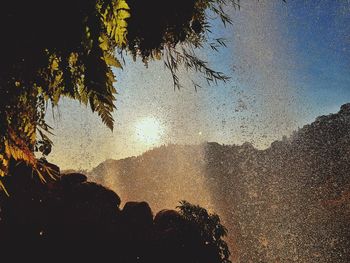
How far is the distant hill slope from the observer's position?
238 ft

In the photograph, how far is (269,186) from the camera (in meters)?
113

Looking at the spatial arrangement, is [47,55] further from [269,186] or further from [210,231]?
[269,186]

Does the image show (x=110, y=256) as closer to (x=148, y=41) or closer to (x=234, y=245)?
(x=148, y=41)

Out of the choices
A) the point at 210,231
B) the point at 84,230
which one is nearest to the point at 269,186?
the point at 210,231

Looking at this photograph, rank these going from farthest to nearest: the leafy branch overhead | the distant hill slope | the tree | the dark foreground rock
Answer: the distant hill slope
the tree
the dark foreground rock
the leafy branch overhead

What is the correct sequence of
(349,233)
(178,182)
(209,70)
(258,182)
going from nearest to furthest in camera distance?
1. (209,70)
2. (349,233)
3. (258,182)
4. (178,182)

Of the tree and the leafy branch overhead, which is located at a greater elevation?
the leafy branch overhead

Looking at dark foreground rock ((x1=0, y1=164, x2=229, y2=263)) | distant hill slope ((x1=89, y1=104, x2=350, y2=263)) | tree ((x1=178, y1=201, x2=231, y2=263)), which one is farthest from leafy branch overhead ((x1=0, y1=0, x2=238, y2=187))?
distant hill slope ((x1=89, y1=104, x2=350, y2=263))

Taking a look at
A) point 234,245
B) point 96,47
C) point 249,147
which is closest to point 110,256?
point 96,47

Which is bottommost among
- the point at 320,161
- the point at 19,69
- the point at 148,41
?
the point at 19,69

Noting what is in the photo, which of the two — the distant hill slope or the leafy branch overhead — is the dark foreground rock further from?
the distant hill slope

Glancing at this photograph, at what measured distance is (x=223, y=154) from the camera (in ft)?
493

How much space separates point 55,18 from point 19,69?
27 centimetres

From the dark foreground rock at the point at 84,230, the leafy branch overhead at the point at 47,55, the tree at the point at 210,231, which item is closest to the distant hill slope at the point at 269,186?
the tree at the point at 210,231
